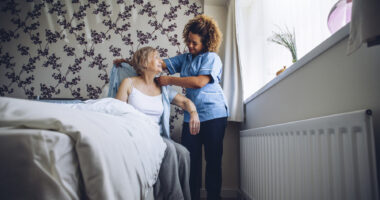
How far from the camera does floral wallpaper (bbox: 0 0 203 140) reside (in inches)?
87.4

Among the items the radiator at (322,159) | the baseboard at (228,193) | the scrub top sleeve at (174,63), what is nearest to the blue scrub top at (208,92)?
the scrub top sleeve at (174,63)

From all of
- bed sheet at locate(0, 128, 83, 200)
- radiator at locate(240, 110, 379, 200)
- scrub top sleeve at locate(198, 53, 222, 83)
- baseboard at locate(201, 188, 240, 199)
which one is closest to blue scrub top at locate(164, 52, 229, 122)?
scrub top sleeve at locate(198, 53, 222, 83)

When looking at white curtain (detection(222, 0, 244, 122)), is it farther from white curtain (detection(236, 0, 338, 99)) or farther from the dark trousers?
the dark trousers

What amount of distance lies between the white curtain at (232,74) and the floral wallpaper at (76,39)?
1.40 ft

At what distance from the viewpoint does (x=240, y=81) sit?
1979mm

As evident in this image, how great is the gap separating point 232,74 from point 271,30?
510 millimetres

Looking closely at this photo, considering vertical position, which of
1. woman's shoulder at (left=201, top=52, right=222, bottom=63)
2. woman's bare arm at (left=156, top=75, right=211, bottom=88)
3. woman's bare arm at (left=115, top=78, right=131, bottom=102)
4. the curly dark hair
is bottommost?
woman's bare arm at (left=115, top=78, right=131, bottom=102)

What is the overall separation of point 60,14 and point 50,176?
2505 millimetres

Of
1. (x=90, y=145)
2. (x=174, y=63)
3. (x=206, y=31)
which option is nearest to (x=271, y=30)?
(x=206, y=31)

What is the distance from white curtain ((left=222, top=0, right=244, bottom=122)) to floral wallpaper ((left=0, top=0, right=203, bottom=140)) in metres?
0.43

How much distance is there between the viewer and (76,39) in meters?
2.27

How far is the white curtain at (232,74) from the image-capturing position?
1.92 metres

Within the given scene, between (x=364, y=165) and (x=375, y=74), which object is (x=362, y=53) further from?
(x=364, y=165)

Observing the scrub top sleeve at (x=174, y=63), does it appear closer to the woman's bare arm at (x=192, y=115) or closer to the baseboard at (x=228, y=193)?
the woman's bare arm at (x=192, y=115)
